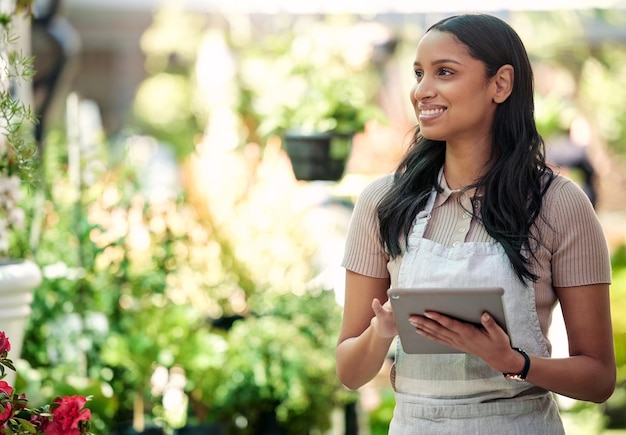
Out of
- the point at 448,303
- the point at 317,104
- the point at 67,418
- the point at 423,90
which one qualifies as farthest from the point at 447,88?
the point at 317,104

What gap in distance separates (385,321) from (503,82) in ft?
1.66

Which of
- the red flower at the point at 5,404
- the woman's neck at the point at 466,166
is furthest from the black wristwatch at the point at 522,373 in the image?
the red flower at the point at 5,404

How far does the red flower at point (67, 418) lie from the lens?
1.84 metres

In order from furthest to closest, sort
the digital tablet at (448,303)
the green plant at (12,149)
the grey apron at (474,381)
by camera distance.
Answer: the green plant at (12,149), the grey apron at (474,381), the digital tablet at (448,303)

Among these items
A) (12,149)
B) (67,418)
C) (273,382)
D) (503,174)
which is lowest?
(273,382)

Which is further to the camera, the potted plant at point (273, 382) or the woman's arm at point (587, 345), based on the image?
the potted plant at point (273, 382)

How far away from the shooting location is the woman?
193 cm

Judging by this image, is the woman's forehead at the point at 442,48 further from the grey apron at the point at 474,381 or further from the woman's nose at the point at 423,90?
the grey apron at the point at 474,381

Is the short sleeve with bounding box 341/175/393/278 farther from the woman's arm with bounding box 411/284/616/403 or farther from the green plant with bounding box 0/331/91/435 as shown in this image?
the green plant with bounding box 0/331/91/435

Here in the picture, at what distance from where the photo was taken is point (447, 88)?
6.53 feet

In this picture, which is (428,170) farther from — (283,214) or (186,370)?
(283,214)

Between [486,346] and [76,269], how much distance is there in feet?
8.80

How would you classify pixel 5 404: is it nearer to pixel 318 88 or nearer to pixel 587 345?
pixel 587 345

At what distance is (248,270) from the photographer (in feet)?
16.2
